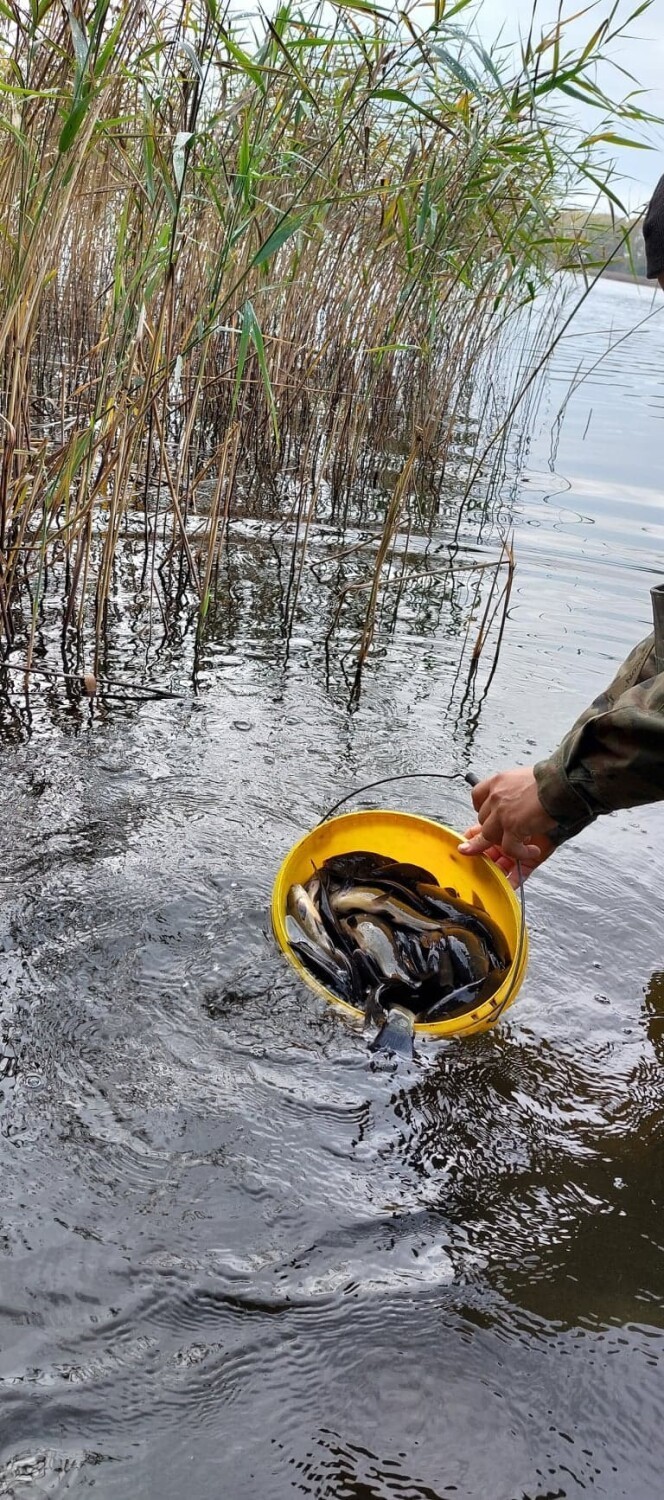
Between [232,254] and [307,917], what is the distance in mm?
2869

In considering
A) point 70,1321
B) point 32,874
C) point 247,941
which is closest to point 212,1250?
point 70,1321

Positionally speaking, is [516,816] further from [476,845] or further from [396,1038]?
[396,1038]

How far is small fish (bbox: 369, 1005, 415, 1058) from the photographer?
92.6 inches

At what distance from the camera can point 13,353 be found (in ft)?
10.7

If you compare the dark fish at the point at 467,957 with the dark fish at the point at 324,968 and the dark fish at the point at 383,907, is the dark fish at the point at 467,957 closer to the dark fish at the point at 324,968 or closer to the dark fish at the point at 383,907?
the dark fish at the point at 383,907

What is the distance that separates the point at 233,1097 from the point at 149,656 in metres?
2.51

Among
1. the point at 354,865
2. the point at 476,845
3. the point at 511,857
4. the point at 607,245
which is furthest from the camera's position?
the point at 607,245

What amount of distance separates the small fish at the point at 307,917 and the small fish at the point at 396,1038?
307mm

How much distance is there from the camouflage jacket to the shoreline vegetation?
1763 millimetres

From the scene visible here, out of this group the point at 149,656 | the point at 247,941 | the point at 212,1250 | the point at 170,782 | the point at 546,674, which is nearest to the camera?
the point at 212,1250

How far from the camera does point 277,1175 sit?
2.04 meters

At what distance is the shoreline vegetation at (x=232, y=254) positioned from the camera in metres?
3.13

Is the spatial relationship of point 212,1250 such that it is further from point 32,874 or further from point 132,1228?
point 32,874

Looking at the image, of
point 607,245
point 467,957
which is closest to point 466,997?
point 467,957
